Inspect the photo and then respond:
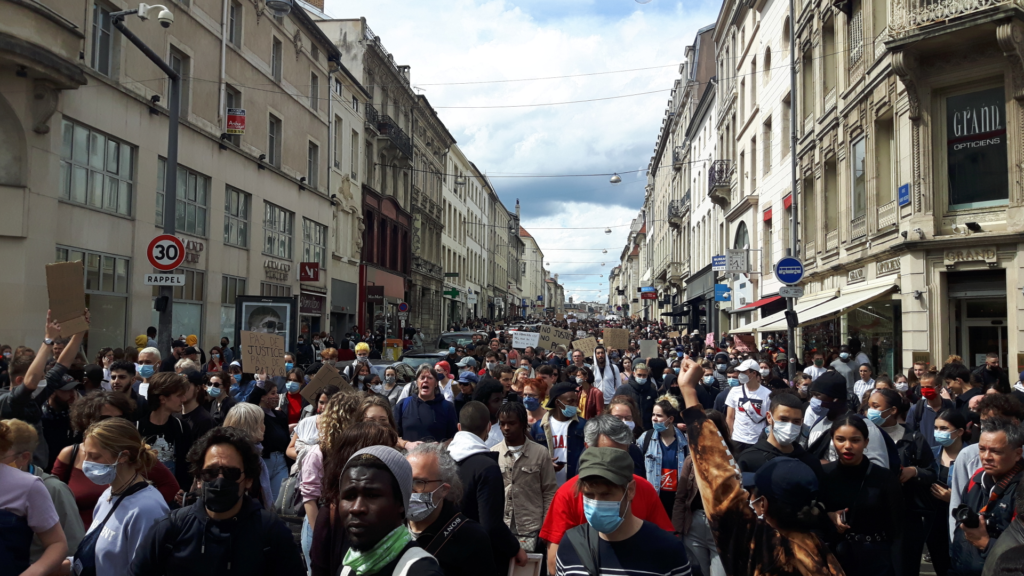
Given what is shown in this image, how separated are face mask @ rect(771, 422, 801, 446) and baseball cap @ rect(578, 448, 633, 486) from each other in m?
2.24

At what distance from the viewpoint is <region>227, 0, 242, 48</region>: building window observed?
2489cm

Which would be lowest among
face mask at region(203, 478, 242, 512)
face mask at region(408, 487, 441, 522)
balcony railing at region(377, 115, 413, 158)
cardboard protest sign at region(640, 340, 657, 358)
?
face mask at region(408, 487, 441, 522)

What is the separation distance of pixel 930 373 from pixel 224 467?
852 centimetres

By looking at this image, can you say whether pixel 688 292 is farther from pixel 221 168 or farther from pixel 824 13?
pixel 221 168

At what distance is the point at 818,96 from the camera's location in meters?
23.0

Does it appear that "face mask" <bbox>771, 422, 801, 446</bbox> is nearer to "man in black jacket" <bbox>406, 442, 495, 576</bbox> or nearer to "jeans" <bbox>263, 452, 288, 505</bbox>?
"man in black jacket" <bbox>406, 442, 495, 576</bbox>

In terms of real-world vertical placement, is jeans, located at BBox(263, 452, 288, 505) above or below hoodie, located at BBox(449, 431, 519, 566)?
below

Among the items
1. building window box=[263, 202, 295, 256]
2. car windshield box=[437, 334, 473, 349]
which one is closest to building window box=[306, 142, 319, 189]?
building window box=[263, 202, 295, 256]

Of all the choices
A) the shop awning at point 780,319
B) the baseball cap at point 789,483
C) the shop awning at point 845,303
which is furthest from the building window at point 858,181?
the baseball cap at point 789,483

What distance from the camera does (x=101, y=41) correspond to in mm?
17984

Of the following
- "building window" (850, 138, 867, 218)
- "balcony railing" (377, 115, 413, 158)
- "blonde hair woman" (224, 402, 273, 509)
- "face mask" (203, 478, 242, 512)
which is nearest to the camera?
"face mask" (203, 478, 242, 512)

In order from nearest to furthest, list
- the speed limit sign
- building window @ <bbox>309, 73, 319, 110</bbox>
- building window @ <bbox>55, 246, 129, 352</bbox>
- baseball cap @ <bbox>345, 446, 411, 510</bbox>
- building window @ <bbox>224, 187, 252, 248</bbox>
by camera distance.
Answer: baseball cap @ <bbox>345, 446, 411, 510</bbox>, the speed limit sign, building window @ <bbox>55, 246, 129, 352</bbox>, building window @ <bbox>224, 187, 252, 248</bbox>, building window @ <bbox>309, 73, 319, 110</bbox>

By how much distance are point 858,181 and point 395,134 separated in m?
28.0

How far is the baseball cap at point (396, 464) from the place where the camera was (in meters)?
2.95
